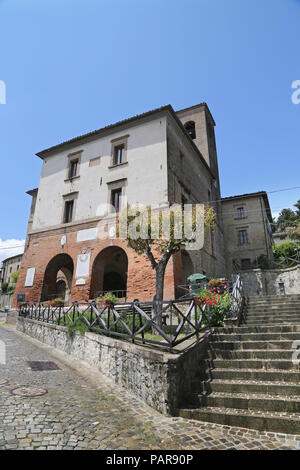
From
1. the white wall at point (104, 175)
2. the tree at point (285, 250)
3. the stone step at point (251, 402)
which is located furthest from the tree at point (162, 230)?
the tree at point (285, 250)

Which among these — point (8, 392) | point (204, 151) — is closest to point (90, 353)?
point (8, 392)

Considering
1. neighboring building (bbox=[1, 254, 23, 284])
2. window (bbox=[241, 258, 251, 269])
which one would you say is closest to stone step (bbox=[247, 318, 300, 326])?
window (bbox=[241, 258, 251, 269])

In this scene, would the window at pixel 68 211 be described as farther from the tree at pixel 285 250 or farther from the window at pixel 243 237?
the tree at pixel 285 250

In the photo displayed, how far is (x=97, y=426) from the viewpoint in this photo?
3291 mm

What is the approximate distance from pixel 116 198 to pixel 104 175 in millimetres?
1834

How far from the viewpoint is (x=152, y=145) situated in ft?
47.5

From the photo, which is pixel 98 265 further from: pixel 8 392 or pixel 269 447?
pixel 269 447

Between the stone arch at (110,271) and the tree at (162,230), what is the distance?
449 centimetres

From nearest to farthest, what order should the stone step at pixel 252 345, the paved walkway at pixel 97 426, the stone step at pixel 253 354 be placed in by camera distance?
the paved walkway at pixel 97 426, the stone step at pixel 253 354, the stone step at pixel 252 345

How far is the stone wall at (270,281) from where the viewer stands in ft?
53.9

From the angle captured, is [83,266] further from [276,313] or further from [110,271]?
[276,313]

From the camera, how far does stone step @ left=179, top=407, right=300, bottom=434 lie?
3129 millimetres

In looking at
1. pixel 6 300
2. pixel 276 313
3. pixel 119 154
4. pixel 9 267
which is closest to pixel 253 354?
pixel 276 313

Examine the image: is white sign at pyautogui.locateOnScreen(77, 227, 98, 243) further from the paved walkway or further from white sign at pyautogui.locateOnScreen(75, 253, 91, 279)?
the paved walkway
